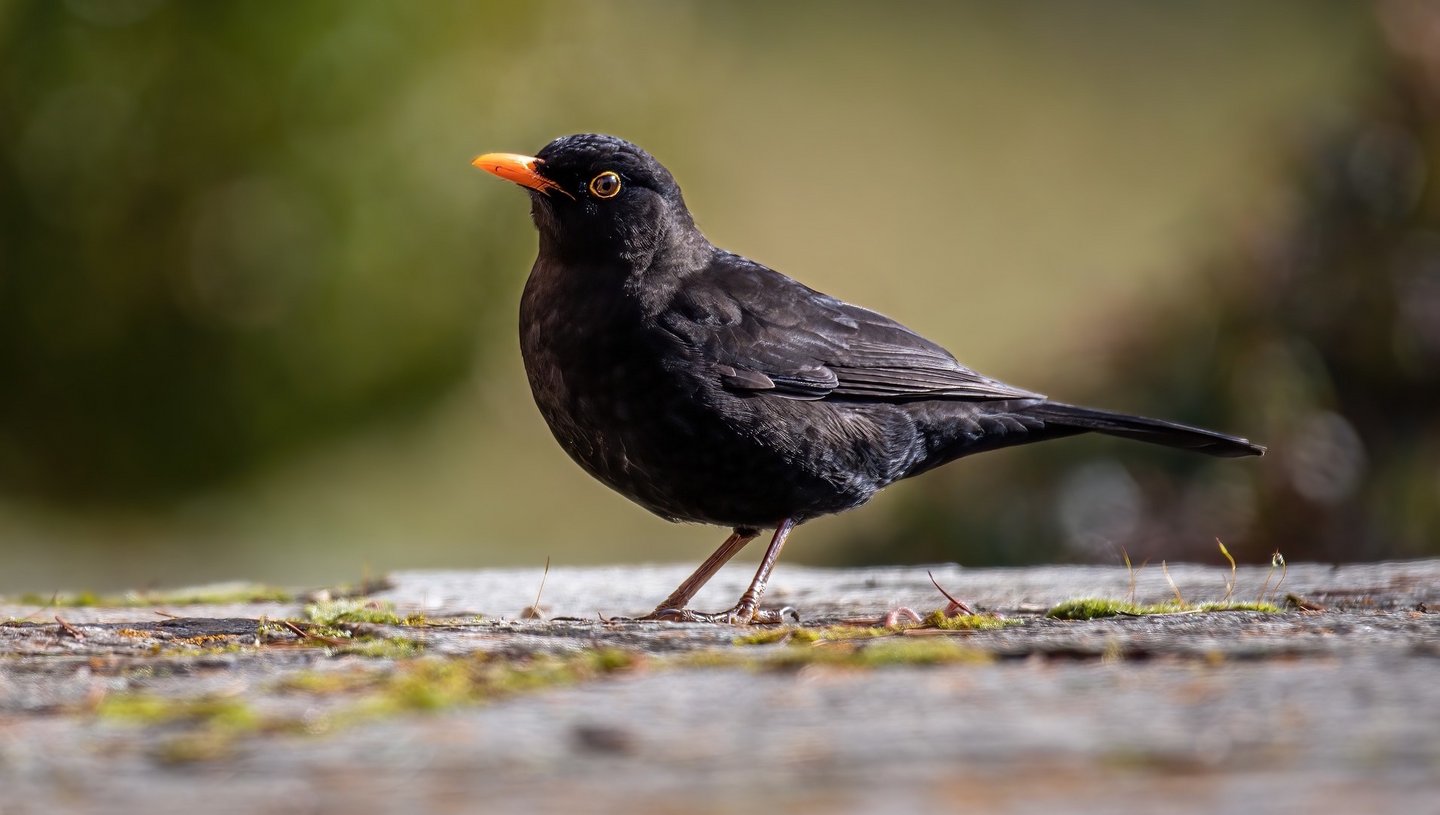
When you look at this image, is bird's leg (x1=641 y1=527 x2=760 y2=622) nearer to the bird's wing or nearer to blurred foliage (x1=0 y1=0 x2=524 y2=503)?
the bird's wing

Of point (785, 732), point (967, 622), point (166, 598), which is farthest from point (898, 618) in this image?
point (166, 598)

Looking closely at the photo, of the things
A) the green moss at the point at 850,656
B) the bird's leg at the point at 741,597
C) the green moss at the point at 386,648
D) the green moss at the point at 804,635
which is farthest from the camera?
the bird's leg at the point at 741,597

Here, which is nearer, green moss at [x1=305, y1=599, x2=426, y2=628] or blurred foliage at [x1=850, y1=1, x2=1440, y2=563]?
green moss at [x1=305, y1=599, x2=426, y2=628]

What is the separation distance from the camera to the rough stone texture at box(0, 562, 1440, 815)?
5.39 ft

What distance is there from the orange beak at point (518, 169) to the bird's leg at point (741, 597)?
4.26 ft

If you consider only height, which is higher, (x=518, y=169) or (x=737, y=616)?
(x=518, y=169)

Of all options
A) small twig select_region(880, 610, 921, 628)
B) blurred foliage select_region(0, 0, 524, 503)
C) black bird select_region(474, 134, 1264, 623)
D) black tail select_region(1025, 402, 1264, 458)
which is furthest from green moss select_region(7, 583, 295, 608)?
blurred foliage select_region(0, 0, 524, 503)

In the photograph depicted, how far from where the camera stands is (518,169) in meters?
4.85

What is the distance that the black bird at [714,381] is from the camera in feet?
14.5

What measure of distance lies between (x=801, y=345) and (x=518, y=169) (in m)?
1.07

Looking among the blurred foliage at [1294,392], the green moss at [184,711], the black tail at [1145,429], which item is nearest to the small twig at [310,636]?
the green moss at [184,711]

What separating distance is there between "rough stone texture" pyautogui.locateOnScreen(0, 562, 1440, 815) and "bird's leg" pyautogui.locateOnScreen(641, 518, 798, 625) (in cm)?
104

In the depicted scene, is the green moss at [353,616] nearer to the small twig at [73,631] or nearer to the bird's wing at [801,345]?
the small twig at [73,631]

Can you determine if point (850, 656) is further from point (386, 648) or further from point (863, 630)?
point (386, 648)
